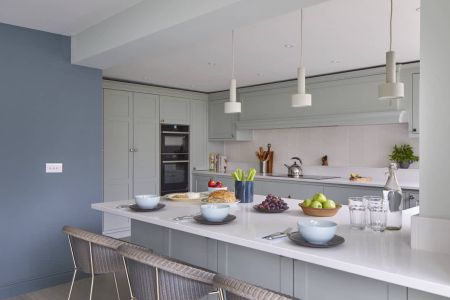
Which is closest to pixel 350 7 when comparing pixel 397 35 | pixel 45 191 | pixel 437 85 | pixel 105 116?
pixel 397 35

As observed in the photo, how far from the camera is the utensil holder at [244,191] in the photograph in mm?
2564

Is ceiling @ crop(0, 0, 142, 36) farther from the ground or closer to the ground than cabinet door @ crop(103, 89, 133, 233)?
farther from the ground

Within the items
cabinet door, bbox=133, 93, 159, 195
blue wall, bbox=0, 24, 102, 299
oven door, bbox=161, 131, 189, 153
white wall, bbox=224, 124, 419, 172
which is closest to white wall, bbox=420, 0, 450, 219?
blue wall, bbox=0, 24, 102, 299

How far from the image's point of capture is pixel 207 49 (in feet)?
11.6

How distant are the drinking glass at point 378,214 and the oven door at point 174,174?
13.7 feet

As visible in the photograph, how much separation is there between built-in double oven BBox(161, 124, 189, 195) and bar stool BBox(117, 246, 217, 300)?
3.99m

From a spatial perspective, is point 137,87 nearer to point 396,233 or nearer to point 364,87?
point 364,87

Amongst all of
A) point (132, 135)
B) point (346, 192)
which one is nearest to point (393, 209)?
point (346, 192)

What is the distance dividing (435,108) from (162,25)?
1.69 metres

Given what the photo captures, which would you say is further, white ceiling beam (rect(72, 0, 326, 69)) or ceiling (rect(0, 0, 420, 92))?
ceiling (rect(0, 0, 420, 92))

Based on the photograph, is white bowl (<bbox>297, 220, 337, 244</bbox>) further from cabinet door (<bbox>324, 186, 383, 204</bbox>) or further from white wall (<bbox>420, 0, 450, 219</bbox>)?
cabinet door (<bbox>324, 186, 383, 204</bbox>)

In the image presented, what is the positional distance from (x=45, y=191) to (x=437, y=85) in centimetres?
312

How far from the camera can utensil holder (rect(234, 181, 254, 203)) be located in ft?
8.41

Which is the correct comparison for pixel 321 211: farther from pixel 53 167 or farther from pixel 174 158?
pixel 174 158
